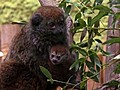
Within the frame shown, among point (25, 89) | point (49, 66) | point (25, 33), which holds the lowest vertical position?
point (25, 89)

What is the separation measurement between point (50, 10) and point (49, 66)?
280 mm

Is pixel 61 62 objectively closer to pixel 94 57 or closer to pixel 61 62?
pixel 61 62

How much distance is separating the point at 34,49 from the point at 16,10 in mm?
2972

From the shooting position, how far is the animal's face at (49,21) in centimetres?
208

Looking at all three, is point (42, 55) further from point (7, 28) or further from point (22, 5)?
point (22, 5)

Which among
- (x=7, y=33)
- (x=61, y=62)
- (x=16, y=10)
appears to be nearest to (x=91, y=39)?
(x=61, y=62)

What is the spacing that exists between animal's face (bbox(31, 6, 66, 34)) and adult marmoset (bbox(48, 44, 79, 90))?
0.30ft

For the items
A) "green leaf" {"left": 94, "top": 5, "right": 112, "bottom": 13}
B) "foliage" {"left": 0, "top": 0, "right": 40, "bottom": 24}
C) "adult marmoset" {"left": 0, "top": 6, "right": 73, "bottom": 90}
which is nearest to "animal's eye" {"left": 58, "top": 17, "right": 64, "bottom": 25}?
"adult marmoset" {"left": 0, "top": 6, "right": 73, "bottom": 90}

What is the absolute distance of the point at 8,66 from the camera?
2318mm

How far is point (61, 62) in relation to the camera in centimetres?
201

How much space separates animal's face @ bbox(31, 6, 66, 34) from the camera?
2.08 metres

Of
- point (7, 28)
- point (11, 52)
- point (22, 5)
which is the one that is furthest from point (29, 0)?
point (11, 52)

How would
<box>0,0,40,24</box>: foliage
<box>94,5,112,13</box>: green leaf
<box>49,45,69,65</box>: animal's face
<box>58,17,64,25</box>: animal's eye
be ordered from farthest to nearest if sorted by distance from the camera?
1. <box>0,0,40,24</box>: foliage
2. <box>58,17,64,25</box>: animal's eye
3. <box>49,45,69,65</box>: animal's face
4. <box>94,5,112,13</box>: green leaf

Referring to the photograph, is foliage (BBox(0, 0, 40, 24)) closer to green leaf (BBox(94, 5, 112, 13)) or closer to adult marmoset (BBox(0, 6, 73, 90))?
adult marmoset (BBox(0, 6, 73, 90))
